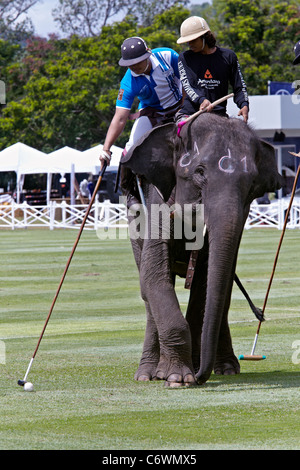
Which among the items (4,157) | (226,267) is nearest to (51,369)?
(226,267)

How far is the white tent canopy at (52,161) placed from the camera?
4772 centimetres

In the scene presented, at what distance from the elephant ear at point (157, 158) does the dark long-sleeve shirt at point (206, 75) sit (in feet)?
1.01

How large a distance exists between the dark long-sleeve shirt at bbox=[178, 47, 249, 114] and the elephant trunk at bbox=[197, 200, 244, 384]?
4.57 ft

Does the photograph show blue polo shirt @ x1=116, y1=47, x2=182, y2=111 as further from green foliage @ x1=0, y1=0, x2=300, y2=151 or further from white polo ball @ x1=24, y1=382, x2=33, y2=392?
green foliage @ x1=0, y1=0, x2=300, y2=151

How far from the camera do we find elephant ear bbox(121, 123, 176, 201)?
381 inches

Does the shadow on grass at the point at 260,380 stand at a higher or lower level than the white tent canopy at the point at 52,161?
higher

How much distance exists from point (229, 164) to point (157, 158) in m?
0.96

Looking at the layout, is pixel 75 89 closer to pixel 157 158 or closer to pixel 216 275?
pixel 157 158

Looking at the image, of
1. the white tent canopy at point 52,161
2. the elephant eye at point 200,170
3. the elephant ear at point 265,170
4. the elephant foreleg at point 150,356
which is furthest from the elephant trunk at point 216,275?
the white tent canopy at point 52,161

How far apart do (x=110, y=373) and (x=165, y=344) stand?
871 millimetres

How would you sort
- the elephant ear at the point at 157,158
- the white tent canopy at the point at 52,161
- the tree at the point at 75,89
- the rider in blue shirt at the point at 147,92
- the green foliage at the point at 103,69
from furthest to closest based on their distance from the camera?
1. the tree at the point at 75,89
2. the green foliage at the point at 103,69
3. the white tent canopy at the point at 52,161
4. the rider in blue shirt at the point at 147,92
5. the elephant ear at the point at 157,158

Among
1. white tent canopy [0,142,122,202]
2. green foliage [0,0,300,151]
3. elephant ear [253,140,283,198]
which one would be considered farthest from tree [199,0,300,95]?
elephant ear [253,140,283,198]

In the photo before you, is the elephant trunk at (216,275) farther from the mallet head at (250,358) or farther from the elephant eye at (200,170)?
the mallet head at (250,358)

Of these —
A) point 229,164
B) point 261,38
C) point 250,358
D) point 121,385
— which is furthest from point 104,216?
point 229,164
